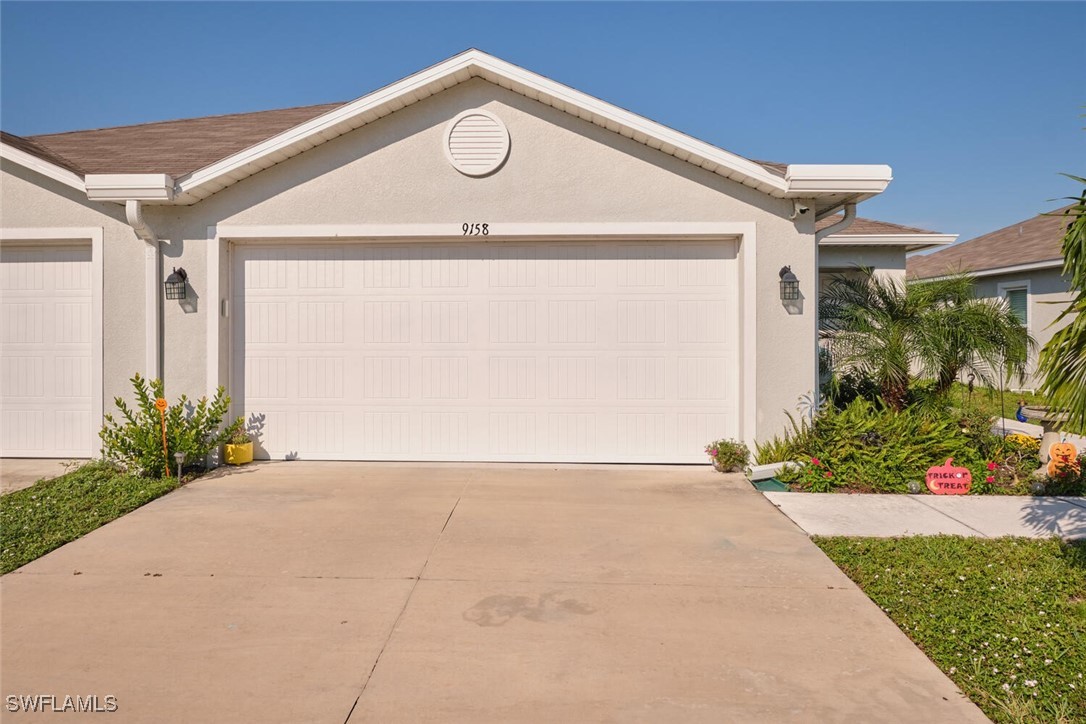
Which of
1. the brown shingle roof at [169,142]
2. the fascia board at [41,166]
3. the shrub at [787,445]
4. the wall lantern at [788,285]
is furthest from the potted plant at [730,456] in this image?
the fascia board at [41,166]

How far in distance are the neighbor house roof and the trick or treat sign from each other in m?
5.70

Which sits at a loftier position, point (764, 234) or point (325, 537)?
point (764, 234)

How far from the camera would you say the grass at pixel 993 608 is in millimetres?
3104

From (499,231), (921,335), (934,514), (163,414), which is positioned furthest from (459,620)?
(921,335)

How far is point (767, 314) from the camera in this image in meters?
7.42

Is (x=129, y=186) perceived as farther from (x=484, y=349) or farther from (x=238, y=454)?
(x=484, y=349)

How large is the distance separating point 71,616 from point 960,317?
8.49m

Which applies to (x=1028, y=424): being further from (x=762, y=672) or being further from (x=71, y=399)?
(x=71, y=399)

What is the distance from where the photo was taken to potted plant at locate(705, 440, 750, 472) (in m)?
7.37

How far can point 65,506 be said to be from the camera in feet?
19.5

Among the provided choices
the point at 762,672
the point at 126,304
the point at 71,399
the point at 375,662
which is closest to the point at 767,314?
the point at 762,672

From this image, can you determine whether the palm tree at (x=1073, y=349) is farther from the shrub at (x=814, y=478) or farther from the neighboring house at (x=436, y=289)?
the neighboring house at (x=436, y=289)

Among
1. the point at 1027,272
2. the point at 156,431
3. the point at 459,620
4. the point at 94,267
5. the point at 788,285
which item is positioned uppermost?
the point at 1027,272

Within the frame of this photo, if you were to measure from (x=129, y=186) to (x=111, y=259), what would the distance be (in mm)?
1001
